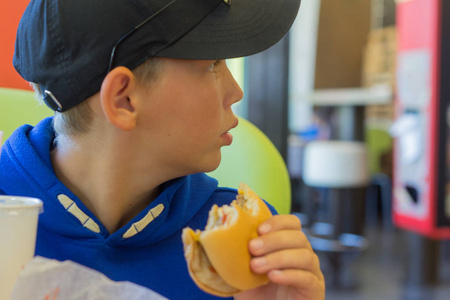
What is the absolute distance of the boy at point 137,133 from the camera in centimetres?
65

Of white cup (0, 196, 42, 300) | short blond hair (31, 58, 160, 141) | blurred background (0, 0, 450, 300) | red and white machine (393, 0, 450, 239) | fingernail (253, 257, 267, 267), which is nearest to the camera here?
white cup (0, 196, 42, 300)

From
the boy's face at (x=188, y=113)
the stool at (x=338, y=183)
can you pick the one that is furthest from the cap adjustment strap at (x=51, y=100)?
the stool at (x=338, y=183)

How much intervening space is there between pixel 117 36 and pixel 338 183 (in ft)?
8.54

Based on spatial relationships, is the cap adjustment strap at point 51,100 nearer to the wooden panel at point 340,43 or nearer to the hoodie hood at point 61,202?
the hoodie hood at point 61,202

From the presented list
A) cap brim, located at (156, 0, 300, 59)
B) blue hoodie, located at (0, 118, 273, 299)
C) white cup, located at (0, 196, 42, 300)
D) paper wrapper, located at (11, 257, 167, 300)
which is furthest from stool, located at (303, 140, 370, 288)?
white cup, located at (0, 196, 42, 300)

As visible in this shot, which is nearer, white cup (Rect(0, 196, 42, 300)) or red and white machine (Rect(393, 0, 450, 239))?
white cup (Rect(0, 196, 42, 300))

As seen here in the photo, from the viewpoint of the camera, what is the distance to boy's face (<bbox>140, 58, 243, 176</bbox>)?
71cm

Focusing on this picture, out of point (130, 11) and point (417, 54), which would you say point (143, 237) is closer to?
point (130, 11)

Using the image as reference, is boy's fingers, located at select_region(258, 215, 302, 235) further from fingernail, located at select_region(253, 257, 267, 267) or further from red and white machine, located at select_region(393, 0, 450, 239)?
red and white machine, located at select_region(393, 0, 450, 239)

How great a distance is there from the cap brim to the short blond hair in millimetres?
42

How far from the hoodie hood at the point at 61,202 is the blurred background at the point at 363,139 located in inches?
54.1

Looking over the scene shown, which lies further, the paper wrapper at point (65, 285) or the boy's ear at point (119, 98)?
the boy's ear at point (119, 98)

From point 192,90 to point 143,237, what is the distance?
0.78 feet

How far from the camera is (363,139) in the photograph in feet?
11.7
